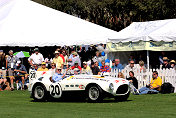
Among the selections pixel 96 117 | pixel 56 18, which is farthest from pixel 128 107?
pixel 56 18

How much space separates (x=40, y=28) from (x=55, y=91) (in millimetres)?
11639

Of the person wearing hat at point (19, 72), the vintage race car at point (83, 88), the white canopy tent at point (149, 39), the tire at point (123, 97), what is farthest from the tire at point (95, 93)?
the person wearing hat at point (19, 72)

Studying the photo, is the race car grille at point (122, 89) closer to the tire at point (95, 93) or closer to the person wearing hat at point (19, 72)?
the tire at point (95, 93)

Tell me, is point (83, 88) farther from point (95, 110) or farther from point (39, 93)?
point (95, 110)

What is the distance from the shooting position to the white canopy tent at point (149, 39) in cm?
2252

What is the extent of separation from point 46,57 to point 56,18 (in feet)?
11.2

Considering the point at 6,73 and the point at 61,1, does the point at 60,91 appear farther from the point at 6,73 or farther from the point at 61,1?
the point at 61,1

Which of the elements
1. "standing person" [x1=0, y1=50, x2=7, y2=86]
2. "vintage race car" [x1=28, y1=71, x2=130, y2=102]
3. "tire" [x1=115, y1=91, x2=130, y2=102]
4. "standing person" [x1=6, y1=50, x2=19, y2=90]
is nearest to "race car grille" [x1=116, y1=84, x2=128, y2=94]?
"vintage race car" [x1=28, y1=71, x2=130, y2=102]

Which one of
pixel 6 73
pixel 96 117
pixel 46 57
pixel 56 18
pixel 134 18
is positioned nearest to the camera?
pixel 96 117

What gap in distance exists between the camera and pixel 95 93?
1590cm

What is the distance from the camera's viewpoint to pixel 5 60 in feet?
84.0

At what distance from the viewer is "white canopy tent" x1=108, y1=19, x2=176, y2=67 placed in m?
22.5

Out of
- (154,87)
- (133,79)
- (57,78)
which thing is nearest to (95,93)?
(57,78)

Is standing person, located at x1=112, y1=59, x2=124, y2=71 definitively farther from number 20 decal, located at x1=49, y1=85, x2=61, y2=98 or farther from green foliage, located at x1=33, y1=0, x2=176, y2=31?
green foliage, located at x1=33, y1=0, x2=176, y2=31
